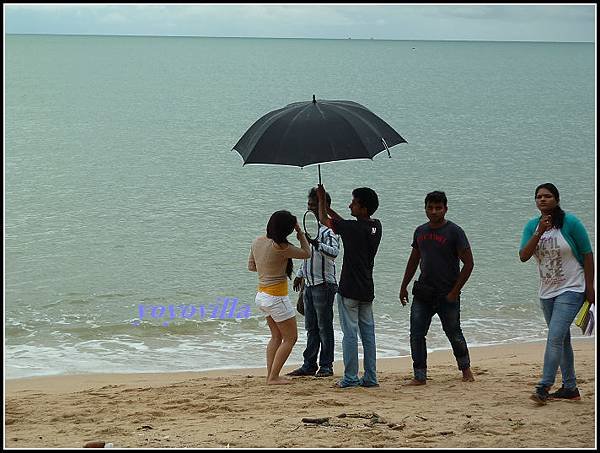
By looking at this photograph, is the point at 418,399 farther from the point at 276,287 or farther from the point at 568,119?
the point at 568,119

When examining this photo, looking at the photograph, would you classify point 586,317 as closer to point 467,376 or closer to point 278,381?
point 467,376

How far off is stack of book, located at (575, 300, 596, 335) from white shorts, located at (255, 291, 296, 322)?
2.24 m

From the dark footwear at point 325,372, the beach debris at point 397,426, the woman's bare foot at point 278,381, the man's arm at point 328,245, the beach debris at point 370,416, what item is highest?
the man's arm at point 328,245

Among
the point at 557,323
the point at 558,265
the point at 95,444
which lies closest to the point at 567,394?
the point at 557,323

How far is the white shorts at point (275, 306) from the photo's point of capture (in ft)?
23.8

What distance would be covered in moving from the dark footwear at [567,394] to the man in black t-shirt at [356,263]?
1449 mm

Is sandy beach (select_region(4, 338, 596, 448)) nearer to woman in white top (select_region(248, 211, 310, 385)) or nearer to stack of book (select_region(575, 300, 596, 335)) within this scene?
woman in white top (select_region(248, 211, 310, 385))

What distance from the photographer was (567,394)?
6.62 meters

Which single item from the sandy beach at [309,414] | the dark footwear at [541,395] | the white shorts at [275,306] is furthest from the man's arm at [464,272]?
the white shorts at [275,306]

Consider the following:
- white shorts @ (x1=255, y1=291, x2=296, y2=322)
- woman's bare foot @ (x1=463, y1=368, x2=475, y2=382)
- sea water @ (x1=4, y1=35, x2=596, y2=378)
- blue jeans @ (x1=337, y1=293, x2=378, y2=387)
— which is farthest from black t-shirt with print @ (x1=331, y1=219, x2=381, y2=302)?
sea water @ (x1=4, y1=35, x2=596, y2=378)

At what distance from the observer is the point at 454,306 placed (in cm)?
708

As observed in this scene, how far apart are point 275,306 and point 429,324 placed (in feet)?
3.99

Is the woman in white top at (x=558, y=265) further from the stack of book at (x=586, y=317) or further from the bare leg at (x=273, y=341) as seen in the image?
the bare leg at (x=273, y=341)

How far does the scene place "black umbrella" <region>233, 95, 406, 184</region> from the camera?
6789mm
